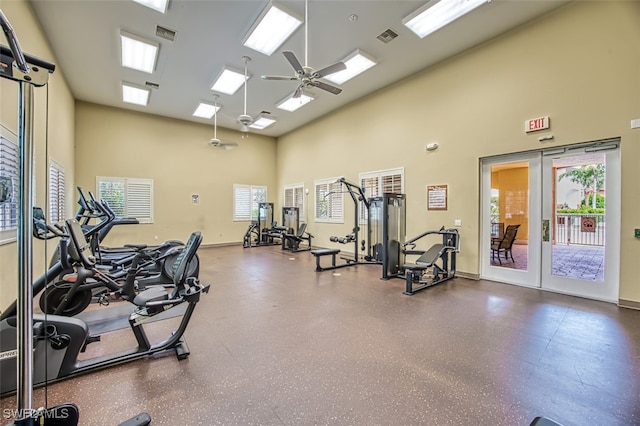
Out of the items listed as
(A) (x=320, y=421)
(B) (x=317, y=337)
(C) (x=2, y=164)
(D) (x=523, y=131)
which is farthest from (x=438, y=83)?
(C) (x=2, y=164)

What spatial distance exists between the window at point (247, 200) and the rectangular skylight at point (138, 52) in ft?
16.8

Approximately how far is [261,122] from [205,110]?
72.9 inches

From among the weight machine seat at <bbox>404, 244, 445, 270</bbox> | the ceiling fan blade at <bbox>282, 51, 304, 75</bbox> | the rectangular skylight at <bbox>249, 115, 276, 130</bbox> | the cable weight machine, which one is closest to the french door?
the weight machine seat at <bbox>404, 244, 445, 270</bbox>

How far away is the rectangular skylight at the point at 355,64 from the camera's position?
5.47 meters

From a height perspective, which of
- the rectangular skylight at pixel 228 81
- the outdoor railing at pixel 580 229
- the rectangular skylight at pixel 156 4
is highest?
the rectangular skylight at pixel 156 4

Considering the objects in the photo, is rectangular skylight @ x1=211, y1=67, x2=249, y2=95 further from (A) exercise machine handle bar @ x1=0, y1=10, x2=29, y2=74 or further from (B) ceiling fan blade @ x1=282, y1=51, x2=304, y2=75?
(A) exercise machine handle bar @ x1=0, y1=10, x2=29, y2=74

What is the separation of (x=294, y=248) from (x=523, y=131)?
6612 mm

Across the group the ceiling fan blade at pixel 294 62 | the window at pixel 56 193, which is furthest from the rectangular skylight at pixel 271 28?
the window at pixel 56 193

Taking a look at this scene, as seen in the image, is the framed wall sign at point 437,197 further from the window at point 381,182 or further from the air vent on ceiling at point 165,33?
the air vent on ceiling at point 165,33

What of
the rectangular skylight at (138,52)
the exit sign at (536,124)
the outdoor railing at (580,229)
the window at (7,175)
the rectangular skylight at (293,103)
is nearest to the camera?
the window at (7,175)

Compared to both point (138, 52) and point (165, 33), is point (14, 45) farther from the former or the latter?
point (138, 52)

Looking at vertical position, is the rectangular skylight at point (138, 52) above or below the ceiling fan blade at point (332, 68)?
above

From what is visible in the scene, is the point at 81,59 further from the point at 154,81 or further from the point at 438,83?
the point at 438,83

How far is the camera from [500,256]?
18.2 ft
